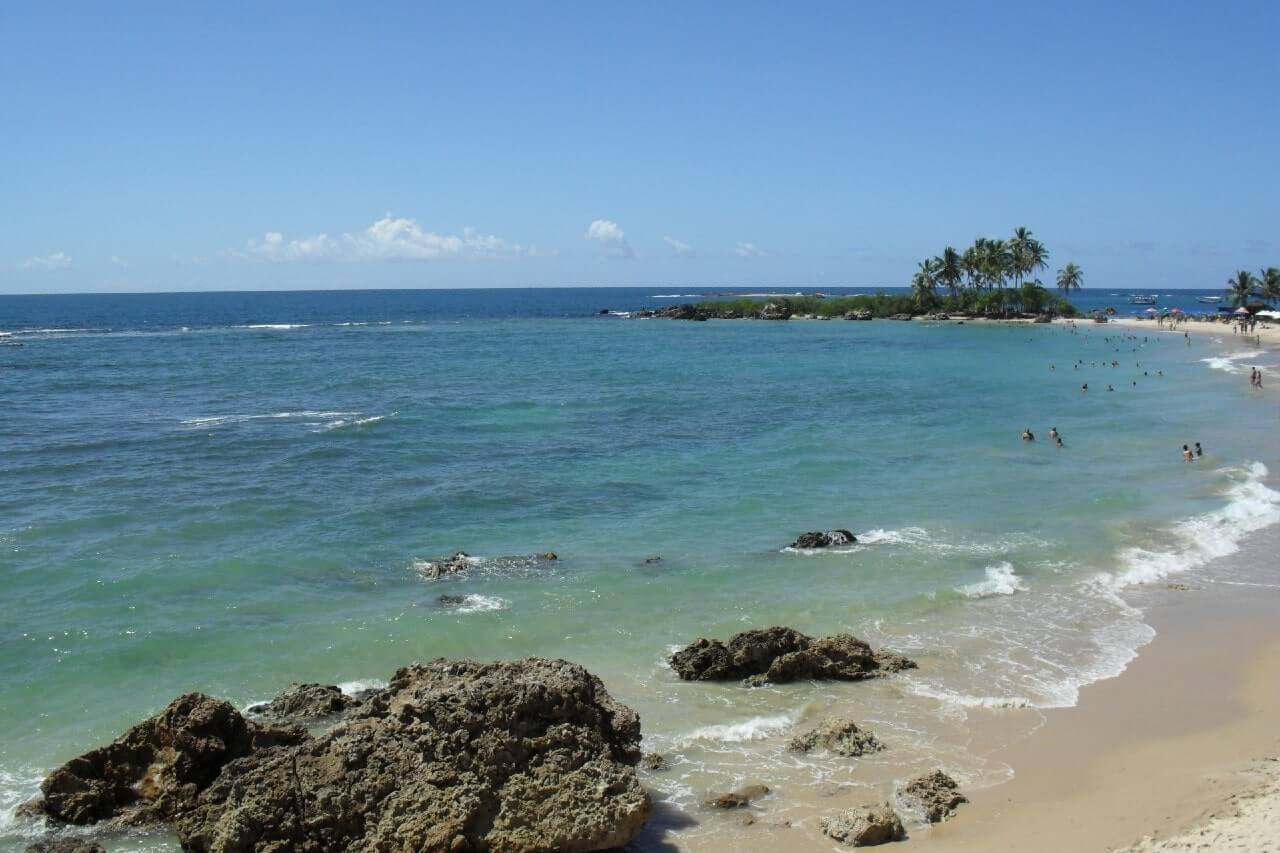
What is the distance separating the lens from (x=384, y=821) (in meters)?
10.4

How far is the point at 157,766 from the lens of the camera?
12.2 m

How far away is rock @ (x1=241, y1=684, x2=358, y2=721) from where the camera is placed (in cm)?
1473

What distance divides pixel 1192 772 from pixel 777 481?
65.6 ft

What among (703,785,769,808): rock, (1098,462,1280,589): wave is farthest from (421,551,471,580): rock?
(1098,462,1280,589): wave

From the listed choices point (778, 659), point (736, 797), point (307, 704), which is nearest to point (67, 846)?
point (307, 704)

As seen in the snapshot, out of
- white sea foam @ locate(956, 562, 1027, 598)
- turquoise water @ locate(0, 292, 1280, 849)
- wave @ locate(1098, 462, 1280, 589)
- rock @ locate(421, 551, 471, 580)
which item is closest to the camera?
turquoise water @ locate(0, 292, 1280, 849)

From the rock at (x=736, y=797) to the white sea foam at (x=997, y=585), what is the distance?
33.2 feet

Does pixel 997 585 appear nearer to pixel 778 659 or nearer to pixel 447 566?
pixel 778 659

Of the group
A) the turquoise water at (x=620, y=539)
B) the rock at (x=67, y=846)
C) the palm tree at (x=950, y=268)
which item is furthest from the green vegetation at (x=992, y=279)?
the rock at (x=67, y=846)

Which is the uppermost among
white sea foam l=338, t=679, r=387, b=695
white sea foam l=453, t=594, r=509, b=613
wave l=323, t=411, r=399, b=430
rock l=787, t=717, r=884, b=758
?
wave l=323, t=411, r=399, b=430

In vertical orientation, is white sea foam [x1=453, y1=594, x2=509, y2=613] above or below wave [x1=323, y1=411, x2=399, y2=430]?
below

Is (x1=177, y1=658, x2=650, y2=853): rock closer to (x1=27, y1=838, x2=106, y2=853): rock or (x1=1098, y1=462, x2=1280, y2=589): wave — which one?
(x1=27, y1=838, x2=106, y2=853): rock

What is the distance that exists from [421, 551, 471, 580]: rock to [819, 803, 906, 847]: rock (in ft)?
42.2

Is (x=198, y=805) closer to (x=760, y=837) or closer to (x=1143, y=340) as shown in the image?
(x=760, y=837)
